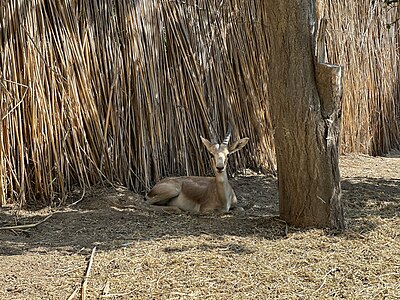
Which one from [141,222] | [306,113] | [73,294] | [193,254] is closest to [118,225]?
[141,222]

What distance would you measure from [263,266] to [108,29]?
286 cm

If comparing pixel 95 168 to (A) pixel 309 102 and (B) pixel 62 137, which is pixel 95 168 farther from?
(A) pixel 309 102

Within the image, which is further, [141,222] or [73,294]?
[141,222]

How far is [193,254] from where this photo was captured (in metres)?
3.83

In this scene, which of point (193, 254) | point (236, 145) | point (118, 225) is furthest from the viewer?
point (236, 145)

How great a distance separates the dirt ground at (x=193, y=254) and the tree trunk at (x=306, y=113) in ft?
0.69

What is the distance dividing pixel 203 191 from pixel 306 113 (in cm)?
160

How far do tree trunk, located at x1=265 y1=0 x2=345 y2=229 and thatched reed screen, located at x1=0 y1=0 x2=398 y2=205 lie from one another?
42.8 inches

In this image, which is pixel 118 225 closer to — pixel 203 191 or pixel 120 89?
pixel 203 191

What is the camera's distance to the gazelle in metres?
5.29

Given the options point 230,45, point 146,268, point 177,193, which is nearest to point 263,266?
point 146,268

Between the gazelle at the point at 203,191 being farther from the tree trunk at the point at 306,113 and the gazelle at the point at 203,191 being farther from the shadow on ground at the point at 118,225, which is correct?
the tree trunk at the point at 306,113

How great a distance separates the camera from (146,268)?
3619 millimetres

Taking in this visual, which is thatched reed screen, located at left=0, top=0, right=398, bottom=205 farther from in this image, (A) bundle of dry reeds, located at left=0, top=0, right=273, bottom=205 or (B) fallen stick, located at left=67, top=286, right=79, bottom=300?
(B) fallen stick, located at left=67, top=286, right=79, bottom=300
